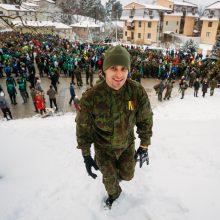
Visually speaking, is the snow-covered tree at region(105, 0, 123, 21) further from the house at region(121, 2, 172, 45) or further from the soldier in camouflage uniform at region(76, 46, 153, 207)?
the soldier in camouflage uniform at region(76, 46, 153, 207)

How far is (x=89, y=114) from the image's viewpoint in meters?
2.52

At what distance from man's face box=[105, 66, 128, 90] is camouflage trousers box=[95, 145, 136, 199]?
38.3 inches

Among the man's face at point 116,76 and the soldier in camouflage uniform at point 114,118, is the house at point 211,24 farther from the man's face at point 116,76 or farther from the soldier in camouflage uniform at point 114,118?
the man's face at point 116,76

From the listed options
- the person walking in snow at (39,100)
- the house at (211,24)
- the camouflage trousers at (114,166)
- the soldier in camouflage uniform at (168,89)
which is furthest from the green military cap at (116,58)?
the house at (211,24)

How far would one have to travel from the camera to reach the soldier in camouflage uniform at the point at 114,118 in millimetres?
2369

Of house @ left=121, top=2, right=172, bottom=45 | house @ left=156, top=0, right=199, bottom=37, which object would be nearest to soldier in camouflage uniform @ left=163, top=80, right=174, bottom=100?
house @ left=121, top=2, right=172, bottom=45

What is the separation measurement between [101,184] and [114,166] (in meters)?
0.71

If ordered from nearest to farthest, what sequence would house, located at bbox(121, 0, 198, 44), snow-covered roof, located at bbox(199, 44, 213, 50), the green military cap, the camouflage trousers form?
1. the green military cap
2. the camouflage trousers
3. snow-covered roof, located at bbox(199, 44, 213, 50)
4. house, located at bbox(121, 0, 198, 44)

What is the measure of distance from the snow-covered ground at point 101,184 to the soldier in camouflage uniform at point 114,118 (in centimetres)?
49

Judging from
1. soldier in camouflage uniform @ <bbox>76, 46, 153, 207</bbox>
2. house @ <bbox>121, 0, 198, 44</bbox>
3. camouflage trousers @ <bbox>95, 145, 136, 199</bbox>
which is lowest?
camouflage trousers @ <bbox>95, 145, 136, 199</bbox>

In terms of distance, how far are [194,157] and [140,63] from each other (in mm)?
14149

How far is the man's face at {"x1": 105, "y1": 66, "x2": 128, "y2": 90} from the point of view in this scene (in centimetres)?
232

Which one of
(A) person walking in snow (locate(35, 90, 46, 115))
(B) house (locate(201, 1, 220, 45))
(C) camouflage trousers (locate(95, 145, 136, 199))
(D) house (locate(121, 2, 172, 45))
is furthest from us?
(D) house (locate(121, 2, 172, 45))

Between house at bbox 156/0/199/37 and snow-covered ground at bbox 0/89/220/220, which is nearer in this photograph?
snow-covered ground at bbox 0/89/220/220
